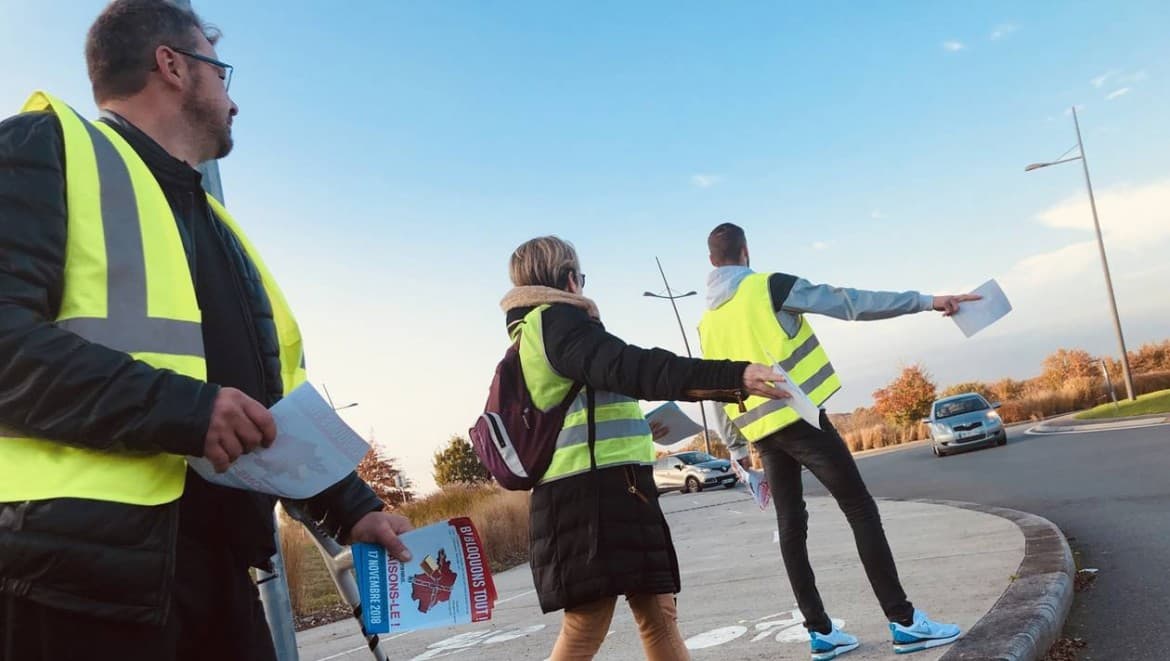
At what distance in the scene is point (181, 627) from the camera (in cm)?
160

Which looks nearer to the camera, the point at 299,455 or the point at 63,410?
the point at 63,410

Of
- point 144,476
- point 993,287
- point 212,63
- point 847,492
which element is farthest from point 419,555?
point 993,287

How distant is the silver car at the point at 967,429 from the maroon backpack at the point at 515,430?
1978 cm

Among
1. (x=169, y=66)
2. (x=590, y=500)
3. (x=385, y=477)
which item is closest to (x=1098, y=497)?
(x=590, y=500)

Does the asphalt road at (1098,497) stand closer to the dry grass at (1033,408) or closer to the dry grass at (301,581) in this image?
the dry grass at (301,581)

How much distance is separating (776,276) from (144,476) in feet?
11.0

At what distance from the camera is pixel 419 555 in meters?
2.03

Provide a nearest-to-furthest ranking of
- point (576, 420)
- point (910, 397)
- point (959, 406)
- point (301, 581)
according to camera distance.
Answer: point (576, 420) < point (301, 581) < point (959, 406) < point (910, 397)

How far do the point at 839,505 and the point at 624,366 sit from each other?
1.89 metres

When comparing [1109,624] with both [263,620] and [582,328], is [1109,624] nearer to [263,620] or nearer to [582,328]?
[582,328]

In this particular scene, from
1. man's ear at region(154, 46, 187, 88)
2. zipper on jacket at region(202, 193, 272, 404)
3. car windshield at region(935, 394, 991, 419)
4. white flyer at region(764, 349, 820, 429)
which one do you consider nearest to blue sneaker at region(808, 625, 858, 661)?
white flyer at region(764, 349, 820, 429)

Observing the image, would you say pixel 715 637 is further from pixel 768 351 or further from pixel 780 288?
pixel 780 288

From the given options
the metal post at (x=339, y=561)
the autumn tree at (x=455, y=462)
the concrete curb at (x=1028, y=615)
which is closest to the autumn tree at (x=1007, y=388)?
the autumn tree at (x=455, y=462)

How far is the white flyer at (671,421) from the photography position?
3.53 m
